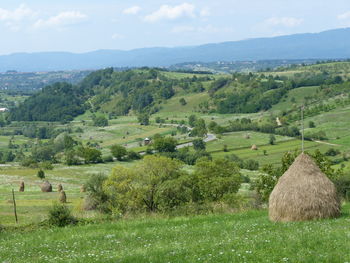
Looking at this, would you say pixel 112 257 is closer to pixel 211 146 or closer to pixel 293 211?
pixel 293 211

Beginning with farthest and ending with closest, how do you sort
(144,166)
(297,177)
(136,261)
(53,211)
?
(144,166), (53,211), (297,177), (136,261)

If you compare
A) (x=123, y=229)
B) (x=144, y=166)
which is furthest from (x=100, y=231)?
(x=144, y=166)

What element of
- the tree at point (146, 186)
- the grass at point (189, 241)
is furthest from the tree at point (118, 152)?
the grass at point (189, 241)

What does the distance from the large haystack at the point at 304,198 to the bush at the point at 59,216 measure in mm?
11398

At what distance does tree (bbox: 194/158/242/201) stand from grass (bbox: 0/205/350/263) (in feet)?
90.4

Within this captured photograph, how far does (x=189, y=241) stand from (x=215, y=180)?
36528 millimetres

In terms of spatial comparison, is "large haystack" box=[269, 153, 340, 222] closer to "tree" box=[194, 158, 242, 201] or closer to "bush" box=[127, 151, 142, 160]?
"tree" box=[194, 158, 242, 201]

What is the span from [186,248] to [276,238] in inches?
134

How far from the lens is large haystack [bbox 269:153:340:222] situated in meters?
23.7

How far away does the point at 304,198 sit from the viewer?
2386cm

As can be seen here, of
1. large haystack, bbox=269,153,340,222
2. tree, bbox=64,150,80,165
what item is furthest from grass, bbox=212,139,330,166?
large haystack, bbox=269,153,340,222

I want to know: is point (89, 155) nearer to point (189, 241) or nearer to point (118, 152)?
point (118, 152)

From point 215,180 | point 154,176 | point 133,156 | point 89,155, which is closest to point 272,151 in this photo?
point 133,156

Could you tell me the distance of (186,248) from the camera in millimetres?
17312
